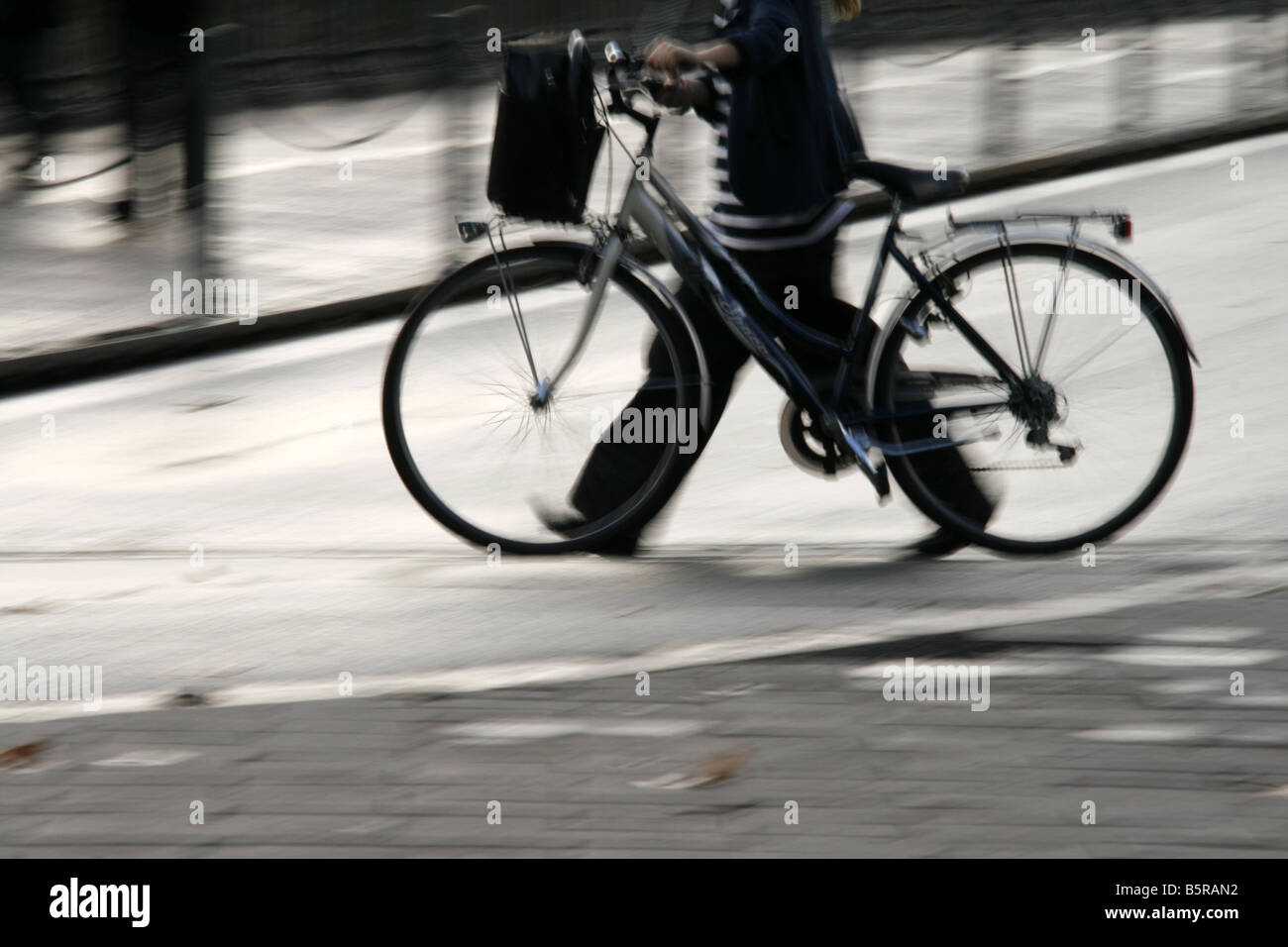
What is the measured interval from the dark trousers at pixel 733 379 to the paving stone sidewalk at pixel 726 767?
2.48 ft

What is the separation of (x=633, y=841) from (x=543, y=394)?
2.00 meters

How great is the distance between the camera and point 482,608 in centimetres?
535

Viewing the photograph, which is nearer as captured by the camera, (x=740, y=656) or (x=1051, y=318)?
(x=740, y=656)

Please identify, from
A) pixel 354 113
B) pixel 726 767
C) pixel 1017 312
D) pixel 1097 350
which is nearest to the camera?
pixel 726 767

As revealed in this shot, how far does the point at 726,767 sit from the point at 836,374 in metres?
1.63

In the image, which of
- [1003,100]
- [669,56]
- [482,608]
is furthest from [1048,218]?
[1003,100]

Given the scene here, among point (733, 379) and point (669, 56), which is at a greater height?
point (669, 56)

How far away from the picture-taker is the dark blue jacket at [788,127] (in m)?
5.43

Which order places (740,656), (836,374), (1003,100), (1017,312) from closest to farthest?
(740,656), (1017,312), (836,374), (1003,100)

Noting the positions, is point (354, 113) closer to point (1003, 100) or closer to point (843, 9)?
point (1003, 100)

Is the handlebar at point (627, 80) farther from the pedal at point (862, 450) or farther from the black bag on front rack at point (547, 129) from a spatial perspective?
the pedal at point (862, 450)

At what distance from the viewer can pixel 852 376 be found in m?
5.54
